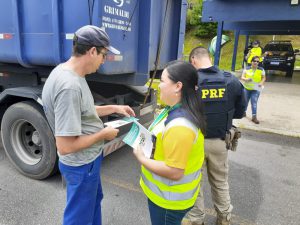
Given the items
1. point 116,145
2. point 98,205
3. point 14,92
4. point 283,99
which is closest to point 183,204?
point 98,205

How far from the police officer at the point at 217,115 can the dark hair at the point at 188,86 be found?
0.74 metres

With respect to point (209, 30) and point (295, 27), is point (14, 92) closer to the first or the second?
point (295, 27)

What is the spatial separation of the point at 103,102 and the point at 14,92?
1.13 metres

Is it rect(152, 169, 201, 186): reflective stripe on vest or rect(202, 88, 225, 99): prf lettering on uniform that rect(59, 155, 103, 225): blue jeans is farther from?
rect(202, 88, 225, 99): prf lettering on uniform

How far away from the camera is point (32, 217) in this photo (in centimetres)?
287

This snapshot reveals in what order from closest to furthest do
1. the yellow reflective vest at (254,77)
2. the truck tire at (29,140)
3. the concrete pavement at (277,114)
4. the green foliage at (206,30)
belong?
the truck tire at (29,140) < the concrete pavement at (277,114) < the yellow reflective vest at (254,77) < the green foliage at (206,30)

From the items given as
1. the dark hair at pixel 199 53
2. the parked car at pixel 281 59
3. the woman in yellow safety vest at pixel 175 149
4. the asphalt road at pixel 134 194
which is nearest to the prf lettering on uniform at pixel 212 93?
the dark hair at pixel 199 53

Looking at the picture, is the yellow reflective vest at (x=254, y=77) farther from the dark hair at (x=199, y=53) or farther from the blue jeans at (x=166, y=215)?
the blue jeans at (x=166, y=215)

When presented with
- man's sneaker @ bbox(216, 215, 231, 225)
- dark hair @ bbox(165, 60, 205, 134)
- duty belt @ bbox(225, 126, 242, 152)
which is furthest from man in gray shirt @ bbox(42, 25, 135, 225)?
man's sneaker @ bbox(216, 215, 231, 225)

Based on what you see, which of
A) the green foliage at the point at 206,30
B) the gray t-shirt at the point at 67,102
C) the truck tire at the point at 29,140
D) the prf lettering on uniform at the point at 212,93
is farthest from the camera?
the green foliage at the point at 206,30

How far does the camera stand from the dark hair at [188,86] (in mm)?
1605

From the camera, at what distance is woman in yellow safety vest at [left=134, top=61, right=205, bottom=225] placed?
1542 millimetres

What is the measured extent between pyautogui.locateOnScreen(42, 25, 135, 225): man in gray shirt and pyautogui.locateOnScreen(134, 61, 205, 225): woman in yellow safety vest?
1.38ft

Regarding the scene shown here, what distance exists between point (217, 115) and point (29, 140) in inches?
105
